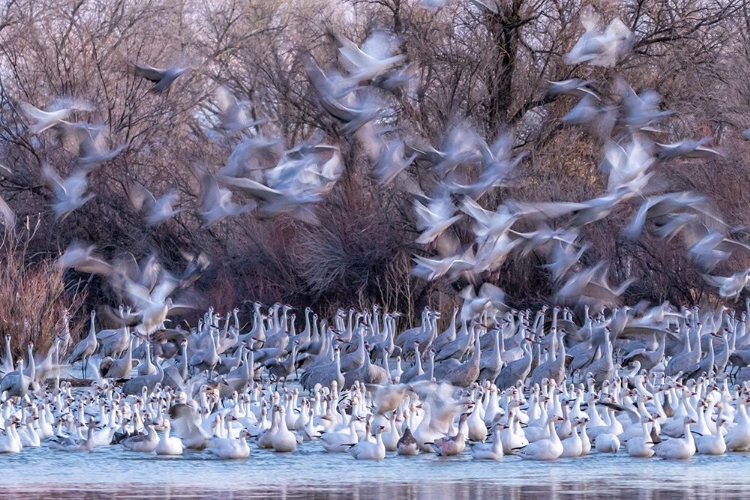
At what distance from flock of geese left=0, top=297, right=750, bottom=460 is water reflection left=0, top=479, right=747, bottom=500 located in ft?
5.32

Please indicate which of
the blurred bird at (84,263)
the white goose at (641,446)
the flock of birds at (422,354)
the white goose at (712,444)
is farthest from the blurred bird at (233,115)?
the white goose at (712,444)

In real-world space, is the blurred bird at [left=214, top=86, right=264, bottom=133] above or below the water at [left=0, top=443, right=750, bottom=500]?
above

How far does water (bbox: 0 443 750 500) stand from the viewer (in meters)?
11.4

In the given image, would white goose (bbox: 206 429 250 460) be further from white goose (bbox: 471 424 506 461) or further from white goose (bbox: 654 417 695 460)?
white goose (bbox: 654 417 695 460)

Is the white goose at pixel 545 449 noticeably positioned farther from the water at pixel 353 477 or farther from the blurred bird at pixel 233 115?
the blurred bird at pixel 233 115

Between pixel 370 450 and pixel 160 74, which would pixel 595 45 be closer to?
pixel 160 74

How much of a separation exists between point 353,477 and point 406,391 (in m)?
3.42

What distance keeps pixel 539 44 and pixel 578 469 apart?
17488mm

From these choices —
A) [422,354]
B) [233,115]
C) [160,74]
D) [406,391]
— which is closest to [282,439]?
[406,391]

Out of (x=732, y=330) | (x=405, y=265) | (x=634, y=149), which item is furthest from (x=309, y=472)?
(x=405, y=265)

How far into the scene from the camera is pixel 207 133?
112 ft

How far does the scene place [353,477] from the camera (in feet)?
40.8

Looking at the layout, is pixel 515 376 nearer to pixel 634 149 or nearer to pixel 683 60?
pixel 634 149

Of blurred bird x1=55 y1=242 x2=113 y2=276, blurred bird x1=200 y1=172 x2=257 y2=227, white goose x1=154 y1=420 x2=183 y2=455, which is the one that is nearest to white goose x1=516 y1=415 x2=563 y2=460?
white goose x1=154 y1=420 x2=183 y2=455
